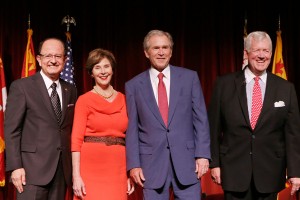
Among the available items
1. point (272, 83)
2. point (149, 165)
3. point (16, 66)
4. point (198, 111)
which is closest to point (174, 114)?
point (198, 111)

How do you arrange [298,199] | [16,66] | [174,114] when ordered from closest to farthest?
[174,114], [16,66], [298,199]

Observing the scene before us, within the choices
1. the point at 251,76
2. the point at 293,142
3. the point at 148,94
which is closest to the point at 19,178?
the point at 148,94

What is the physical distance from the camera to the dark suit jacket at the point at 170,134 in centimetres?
307

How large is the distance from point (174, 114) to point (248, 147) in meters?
0.53

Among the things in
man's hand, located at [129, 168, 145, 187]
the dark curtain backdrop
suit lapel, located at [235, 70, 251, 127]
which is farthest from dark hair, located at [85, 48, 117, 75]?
the dark curtain backdrop

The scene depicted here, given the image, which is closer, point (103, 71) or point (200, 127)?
point (200, 127)

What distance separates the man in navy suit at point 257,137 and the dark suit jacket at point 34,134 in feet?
3.34

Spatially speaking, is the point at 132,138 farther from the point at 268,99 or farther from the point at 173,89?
the point at 268,99

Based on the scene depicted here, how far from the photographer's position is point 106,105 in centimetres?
320

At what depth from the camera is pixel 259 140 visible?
3.13 metres

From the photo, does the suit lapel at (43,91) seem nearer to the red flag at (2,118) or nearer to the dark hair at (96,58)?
the dark hair at (96,58)

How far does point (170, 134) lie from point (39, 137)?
→ 834mm

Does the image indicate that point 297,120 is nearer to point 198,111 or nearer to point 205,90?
point 198,111

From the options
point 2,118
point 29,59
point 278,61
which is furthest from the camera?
point 278,61
